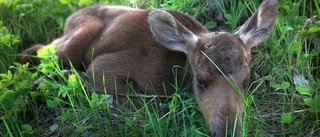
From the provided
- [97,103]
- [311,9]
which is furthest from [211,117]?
[311,9]

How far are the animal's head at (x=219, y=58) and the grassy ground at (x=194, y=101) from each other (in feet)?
0.60

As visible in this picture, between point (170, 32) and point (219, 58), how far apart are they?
2.66ft

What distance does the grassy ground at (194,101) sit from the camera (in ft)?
16.8

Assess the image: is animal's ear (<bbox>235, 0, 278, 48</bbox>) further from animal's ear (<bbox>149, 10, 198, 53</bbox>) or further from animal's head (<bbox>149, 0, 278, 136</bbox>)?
animal's ear (<bbox>149, 10, 198, 53</bbox>)

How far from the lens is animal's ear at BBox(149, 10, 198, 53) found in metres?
5.57

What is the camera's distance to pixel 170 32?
566cm

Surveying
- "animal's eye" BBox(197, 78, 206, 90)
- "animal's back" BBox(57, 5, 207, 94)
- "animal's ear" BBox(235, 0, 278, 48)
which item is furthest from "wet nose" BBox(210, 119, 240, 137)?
"animal's back" BBox(57, 5, 207, 94)

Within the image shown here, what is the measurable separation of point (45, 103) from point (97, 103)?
84cm

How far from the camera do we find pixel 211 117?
4.81m

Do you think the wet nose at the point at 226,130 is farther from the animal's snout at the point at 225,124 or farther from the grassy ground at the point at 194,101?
the grassy ground at the point at 194,101

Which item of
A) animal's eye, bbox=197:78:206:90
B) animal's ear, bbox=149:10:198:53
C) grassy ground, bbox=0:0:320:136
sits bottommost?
grassy ground, bbox=0:0:320:136

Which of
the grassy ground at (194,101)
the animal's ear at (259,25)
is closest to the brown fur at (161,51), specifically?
the animal's ear at (259,25)

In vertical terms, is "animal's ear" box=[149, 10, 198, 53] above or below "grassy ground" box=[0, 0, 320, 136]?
above

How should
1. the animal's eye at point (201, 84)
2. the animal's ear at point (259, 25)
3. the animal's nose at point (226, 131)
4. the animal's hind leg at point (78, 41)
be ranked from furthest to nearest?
1. the animal's hind leg at point (78, 41)
2. the animal's ear at point (259, 25)
3. the animal's eye at point (201, 84)
4. the animal's nose at point (226, 131)
